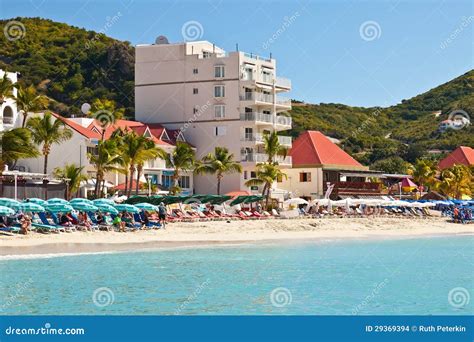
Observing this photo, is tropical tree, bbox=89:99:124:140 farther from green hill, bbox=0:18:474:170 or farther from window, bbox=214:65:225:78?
green hill, bbox=0:18:474:170

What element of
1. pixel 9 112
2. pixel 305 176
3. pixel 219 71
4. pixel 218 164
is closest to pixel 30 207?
pixel 9 112

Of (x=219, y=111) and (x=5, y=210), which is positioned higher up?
(x=219, y=111)

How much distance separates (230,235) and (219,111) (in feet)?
94.8

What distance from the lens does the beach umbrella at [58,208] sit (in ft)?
133

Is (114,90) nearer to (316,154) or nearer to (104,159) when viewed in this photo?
(316,154)

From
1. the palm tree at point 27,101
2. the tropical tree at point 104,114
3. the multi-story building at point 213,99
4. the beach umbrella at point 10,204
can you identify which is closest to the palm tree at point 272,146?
the multi-story building at point 213,99

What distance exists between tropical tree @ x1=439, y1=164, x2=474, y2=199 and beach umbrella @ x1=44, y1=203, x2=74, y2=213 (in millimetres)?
56021

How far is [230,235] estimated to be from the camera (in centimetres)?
4900

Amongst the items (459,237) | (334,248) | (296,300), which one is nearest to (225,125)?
(459,237)

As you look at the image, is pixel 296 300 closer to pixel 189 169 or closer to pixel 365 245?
pixel 365 245

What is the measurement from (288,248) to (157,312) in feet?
76.3

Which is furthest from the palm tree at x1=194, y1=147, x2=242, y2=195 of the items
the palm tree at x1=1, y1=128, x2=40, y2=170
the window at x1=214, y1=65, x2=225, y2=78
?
the palm tree at x1=1, y1=128, x2=40, y2=170

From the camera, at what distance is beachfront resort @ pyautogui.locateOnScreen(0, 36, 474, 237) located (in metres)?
59.2

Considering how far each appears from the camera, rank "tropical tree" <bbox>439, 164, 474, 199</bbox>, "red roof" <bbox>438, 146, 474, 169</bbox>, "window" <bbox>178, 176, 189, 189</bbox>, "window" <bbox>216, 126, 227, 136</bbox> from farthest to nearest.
Answer: 1. "red roof" <bbox>438, 146, 474, 169</bbox>
2. "tropical tree" <bbox>439, 164, 474, 199</bbox>
3. "window" <bbox>216, 126, 227, 136</bbox>
4. "window" <bbox>178, 176, 189, 189</bbox>
